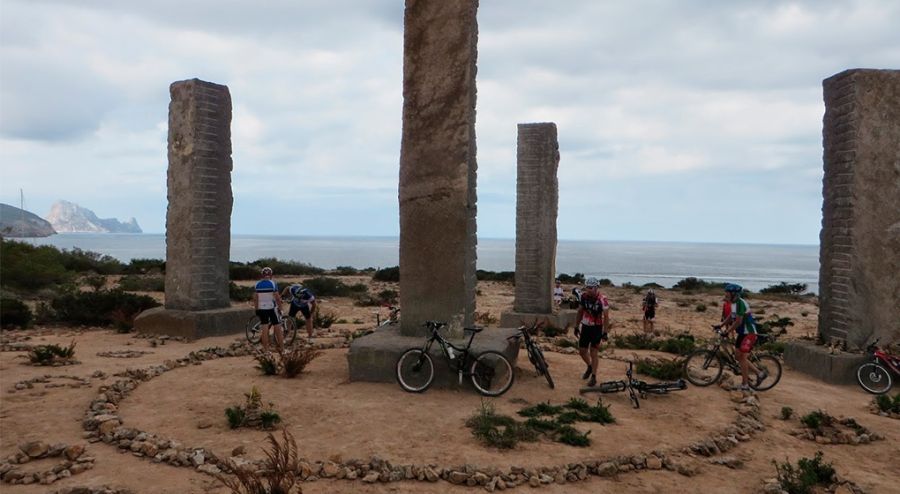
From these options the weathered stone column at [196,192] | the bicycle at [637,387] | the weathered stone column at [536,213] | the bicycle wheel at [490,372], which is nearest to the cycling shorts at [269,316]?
the weathered stone column at [196,192]

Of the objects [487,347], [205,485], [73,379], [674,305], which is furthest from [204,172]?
[674,305]

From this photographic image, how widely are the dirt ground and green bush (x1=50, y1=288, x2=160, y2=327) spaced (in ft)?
A: 14.3

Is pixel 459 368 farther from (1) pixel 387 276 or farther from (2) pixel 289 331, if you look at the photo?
(1) pixel 387 276

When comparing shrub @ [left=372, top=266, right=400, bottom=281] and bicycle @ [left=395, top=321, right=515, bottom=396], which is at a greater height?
shrub @ [left=372, top=266, right=400, bottom=281]

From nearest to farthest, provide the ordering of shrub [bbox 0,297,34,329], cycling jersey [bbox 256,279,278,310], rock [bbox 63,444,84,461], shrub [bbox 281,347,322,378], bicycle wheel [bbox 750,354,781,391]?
rock [bbox 63,444,84,461], shrub [bbox 281,347,322,378], bicycle wheel [bbox 750,354,781,391], cycling jersey [bbox 256,279,278,310], shrub [bbox 0,297,34,329]

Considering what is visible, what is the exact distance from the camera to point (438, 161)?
9781 mm

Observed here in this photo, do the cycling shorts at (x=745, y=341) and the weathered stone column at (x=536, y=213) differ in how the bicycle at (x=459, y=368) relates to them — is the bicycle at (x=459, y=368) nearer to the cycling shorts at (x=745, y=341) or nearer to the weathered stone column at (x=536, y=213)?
the cycling shorts at (x=745, y=341)

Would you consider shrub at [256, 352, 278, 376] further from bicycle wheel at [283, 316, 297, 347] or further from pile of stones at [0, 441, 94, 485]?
pile of stones at [0, 441, 94, 485]

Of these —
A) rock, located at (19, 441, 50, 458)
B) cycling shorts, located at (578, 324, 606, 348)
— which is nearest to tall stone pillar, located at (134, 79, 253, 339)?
rock, located at (19, 441, 50, 458)

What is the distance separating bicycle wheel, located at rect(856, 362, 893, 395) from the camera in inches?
399

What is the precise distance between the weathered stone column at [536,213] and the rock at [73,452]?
39.9ft

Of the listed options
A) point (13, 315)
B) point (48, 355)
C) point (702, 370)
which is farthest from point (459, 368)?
point (13, 315)

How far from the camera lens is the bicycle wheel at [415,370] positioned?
9.09 metres

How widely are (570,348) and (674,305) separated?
1442 centimetres
